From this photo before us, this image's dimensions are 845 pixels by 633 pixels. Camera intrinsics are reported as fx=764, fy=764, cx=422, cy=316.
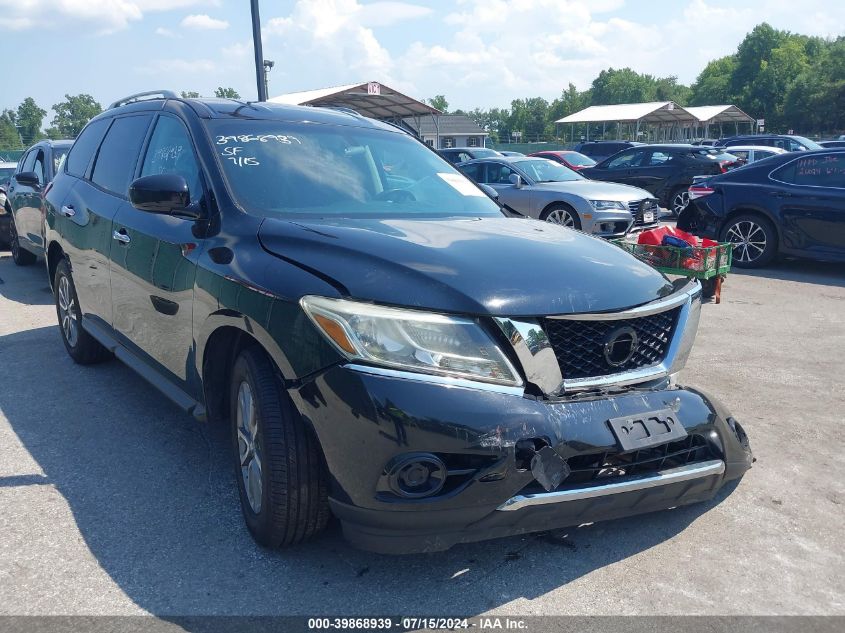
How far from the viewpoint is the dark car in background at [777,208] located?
372 inches

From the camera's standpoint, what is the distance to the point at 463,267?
283cm

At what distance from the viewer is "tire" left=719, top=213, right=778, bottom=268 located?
10047 mm

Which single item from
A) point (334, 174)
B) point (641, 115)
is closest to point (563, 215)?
point (334, 174)

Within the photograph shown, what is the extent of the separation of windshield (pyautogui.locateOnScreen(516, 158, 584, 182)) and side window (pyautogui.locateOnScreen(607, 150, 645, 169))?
4419mm

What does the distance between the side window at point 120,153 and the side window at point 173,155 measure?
0.23m

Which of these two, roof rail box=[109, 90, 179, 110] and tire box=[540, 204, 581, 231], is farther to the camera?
tire box=[540, 204, 581, 231]

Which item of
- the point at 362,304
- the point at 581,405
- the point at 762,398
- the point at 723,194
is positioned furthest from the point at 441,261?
the point at 723,194

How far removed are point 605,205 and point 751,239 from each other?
226 cm

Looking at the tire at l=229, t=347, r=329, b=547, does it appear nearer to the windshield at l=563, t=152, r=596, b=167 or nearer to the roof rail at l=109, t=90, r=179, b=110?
the roof rail at l=109, t=90, r=179, b=110

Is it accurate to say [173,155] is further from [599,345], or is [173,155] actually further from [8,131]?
[8,131]

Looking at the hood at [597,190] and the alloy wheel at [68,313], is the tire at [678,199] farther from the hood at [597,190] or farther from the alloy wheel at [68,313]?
the alloy wheel at [68,313]

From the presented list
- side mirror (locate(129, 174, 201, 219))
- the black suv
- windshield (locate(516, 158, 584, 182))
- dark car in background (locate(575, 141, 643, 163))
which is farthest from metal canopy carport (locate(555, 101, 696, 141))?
side mirror (locate(129, 174, 201, 219))

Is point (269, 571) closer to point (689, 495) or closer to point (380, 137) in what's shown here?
point (689, 495)

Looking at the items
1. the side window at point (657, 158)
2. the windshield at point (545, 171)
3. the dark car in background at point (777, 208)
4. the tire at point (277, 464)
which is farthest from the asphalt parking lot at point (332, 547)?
the side window at point (657, 158)
